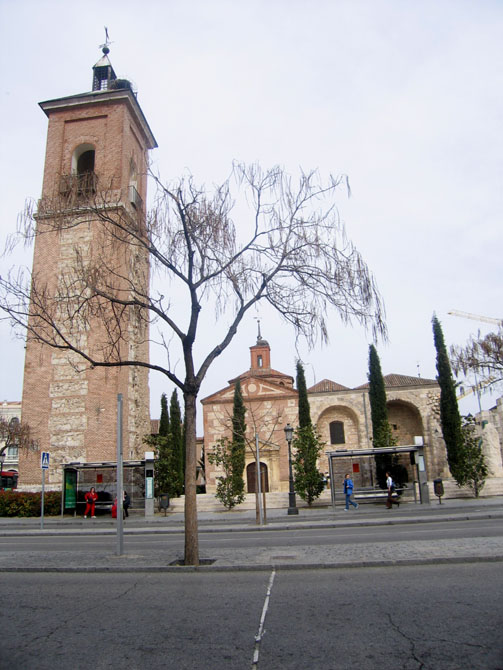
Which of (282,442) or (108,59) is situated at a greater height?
(108,59)

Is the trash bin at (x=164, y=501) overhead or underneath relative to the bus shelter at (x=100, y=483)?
underneath

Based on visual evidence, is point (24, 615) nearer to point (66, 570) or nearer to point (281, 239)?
point (66, 570)

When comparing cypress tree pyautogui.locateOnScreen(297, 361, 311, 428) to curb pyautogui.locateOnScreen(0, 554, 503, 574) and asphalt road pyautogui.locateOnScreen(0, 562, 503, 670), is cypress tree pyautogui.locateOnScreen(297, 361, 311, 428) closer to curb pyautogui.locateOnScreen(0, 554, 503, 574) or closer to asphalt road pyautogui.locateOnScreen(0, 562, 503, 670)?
curb pyautogui.locateOnScreen(0, 554, 503, 574)

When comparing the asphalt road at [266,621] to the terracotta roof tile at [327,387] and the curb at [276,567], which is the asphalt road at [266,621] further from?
the terracotta roof tile at [327,387]

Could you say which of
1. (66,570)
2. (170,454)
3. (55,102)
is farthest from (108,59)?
(66,570)

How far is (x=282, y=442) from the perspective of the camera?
4022 cm

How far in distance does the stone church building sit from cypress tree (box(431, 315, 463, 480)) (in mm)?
10264

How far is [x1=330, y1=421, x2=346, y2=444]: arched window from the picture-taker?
42.1 meters

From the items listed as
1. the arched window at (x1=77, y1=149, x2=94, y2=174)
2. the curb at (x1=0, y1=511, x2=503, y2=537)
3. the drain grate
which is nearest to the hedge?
the curb at (x1=0, y1=511, x2=503, y2=537)

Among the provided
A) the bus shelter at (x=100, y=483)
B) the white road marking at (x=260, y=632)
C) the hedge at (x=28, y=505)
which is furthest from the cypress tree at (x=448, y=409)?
the white road marking at (x=260, y=632)

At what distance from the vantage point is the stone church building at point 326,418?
40031 millimetres

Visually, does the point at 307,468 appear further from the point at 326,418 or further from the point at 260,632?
the point at 260,632

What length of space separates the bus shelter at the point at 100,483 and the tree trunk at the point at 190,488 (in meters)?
15.6

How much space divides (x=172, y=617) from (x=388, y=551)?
441cm
